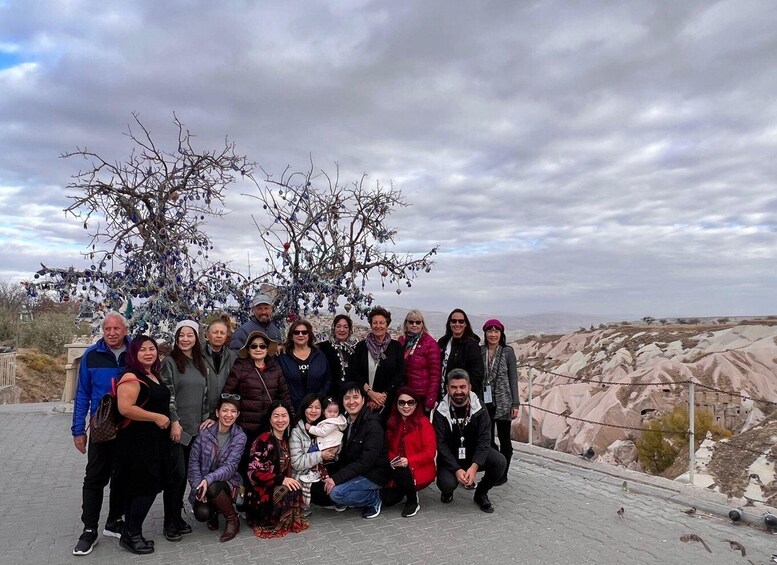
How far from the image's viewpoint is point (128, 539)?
3.96m

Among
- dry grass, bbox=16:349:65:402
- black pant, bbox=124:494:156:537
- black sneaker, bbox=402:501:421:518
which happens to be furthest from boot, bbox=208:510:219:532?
dry grass, bbox=16:349:65:402

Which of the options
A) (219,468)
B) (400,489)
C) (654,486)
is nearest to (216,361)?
(219,468)

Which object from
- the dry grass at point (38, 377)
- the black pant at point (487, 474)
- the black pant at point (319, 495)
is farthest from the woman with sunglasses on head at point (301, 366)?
the dry grass at point (38, 377)

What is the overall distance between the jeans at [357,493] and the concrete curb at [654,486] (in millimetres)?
2508

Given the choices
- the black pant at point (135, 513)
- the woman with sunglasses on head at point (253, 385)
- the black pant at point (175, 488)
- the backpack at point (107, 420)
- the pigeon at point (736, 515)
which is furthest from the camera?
the pigeon at point (736, 515)

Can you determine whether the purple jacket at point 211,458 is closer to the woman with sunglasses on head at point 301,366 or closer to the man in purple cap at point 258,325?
the woman with sunglasses on head at point 301,366

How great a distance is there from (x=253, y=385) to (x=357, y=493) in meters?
1.18

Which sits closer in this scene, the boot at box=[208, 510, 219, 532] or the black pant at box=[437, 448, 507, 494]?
the boot at box=[208, 510, 219, 532]

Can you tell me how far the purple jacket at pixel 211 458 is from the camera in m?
4.28

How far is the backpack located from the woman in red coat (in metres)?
2.05

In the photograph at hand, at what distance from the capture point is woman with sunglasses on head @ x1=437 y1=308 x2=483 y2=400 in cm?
525

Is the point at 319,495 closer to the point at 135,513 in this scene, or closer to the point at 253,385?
the point at 253,385

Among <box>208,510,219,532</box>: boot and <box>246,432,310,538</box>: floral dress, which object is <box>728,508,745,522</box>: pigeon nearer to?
<box>246,432,310,538</box>: floral dress

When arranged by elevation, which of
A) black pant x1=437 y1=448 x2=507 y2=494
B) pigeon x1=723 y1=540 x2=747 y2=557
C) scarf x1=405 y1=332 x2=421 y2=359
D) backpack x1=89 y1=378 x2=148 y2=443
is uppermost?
scarf x1=405 y1=332 x2=421 y2=359
